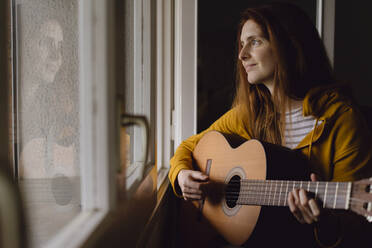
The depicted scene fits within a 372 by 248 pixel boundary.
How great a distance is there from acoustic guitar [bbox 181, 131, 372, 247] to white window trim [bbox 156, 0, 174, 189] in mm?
441

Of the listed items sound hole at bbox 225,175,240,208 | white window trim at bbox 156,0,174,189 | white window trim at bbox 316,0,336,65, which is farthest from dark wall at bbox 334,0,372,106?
sound hole at bbox 225,175,240,208

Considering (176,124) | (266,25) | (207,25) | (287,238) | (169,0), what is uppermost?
(169,0)

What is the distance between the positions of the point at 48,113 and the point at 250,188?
789mm

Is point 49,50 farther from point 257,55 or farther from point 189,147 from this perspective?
point 189,147

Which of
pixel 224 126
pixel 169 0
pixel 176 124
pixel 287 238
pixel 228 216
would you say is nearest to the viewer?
pixel 287 238

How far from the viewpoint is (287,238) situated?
42.8 inches

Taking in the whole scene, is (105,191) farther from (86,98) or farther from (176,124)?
(176,124)

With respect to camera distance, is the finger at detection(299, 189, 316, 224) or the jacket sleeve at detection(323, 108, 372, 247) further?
the jacket sleeve at detection(323, 108, 372, 247)

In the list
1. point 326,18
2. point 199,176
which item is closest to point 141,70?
point 199,176

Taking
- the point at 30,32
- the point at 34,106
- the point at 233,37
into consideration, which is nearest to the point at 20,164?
the point at 34,106

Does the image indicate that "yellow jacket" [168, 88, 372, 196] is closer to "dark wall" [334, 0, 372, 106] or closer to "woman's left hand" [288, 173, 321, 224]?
"woman's left hand" [288, 173, 321, 224]

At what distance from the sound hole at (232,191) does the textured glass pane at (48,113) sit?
73cm

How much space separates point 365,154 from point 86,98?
1.03 m

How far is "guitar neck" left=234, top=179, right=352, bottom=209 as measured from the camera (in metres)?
0.83
